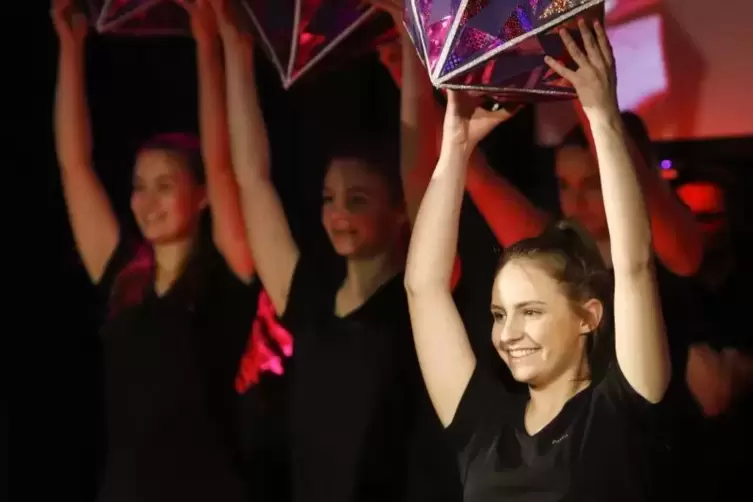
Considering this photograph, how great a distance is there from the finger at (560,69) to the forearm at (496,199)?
0.19m

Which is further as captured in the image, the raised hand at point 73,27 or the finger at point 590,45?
the raised hand at point 73,27

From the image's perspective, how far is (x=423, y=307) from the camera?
1.14m

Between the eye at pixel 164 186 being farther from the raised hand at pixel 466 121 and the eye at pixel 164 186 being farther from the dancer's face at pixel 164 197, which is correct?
the raised hand at pixel 466 121

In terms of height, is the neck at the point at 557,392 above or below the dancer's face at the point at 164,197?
below

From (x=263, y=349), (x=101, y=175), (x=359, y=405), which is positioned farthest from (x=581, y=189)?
(x=101, y=175)

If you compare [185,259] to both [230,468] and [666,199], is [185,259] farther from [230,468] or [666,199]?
[666,199]

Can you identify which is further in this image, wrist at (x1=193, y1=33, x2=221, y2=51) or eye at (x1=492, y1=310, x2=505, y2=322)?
wrist at (x1=193, y1=33, x2=221, y2=51)

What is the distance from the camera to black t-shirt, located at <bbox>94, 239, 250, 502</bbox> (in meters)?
1.32

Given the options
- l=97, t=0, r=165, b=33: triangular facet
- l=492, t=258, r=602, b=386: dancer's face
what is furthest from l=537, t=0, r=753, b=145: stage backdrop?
l=97, t=0, r=165, b=33: triangular facet

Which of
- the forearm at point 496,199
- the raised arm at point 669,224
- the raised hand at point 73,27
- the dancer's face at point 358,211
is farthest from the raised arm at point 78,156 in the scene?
the raised arm at point 669,224

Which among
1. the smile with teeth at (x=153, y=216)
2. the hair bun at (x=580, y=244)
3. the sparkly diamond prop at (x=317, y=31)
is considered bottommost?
the hair bun at (x=580, y=244)

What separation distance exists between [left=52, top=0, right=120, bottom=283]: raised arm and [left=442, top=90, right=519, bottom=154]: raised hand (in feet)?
1.92

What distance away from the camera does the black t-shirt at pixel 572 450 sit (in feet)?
3.21

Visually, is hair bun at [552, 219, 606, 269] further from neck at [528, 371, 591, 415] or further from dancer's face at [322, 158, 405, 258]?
dancer's face at [322, 158, 405, 258]
